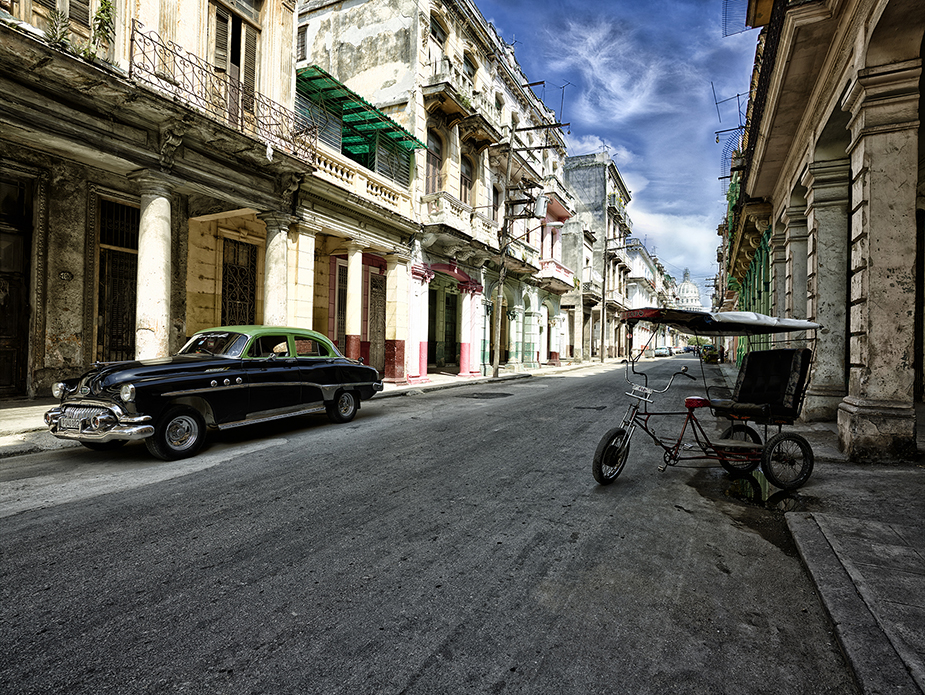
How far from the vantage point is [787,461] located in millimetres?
5066

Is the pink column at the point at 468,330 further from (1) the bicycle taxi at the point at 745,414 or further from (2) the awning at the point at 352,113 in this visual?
(1) the bicycle taxi at the point at 745,414

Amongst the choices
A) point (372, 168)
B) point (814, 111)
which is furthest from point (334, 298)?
point (814, 111)

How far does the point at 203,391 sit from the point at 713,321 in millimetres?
6426

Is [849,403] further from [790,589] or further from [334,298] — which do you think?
[334,298]

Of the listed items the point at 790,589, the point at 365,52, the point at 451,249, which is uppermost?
the point at 365,52

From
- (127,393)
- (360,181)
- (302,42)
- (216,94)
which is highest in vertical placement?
(302,42)

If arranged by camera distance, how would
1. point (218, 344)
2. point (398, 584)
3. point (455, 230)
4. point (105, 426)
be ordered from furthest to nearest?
point (455, 230), point (218, 344), point (105, 426), point (398, 584)

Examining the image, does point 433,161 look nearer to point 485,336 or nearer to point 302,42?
point 302,42

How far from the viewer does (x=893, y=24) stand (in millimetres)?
5629

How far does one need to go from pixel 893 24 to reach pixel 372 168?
42.9 feet

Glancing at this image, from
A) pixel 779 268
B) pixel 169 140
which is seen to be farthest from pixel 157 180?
pixel 779 268

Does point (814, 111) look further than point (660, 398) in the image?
No

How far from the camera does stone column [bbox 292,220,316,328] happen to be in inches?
498

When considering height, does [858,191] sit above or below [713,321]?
above
